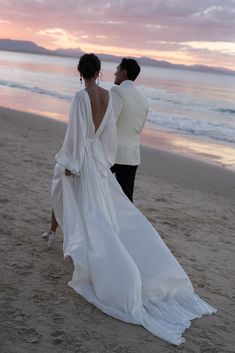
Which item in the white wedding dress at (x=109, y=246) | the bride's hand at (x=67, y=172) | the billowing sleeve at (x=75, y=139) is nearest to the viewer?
the white wedding dress at (x=109, y=246)

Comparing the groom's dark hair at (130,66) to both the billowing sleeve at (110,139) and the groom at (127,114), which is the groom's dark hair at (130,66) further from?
the billowing sleeve at (110,139)

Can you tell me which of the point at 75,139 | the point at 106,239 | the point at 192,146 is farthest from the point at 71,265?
the point at 192,146

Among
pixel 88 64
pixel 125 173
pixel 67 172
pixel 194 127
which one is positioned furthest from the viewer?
pixel 194 127

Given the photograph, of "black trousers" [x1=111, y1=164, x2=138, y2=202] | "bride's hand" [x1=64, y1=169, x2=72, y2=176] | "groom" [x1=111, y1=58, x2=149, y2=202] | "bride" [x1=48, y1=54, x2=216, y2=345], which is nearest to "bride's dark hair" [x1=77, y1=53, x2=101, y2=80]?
"bride" [x1=48, y1=54, x2=216, y2=345]

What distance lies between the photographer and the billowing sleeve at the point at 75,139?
3.95m

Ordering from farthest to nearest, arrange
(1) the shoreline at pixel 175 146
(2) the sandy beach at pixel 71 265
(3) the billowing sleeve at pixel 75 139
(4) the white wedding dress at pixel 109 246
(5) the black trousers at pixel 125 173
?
(1) the shoreline at pixel 175 146 < (5) the black trousers at pixel 125 173 < (3) the billowing sleeve at pixel 75 139 < (4) the white wedding dress at pixel 109 246 < (2) the sandy beach at pixel 71 265

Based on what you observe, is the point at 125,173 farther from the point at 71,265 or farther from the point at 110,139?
the point at 71,265

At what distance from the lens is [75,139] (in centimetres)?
401

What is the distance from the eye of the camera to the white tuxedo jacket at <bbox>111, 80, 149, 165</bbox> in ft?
14.6

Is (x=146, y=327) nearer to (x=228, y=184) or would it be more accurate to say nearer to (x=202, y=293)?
(x=202, y=293)

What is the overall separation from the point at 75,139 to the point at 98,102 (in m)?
0.35

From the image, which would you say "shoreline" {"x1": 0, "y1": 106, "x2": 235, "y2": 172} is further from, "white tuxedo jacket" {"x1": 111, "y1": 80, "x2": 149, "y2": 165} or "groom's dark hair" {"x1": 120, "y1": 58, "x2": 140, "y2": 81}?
"groom's dark hair" {"x1": 120, "y1": 58, "x2": 140, "y2": 81}

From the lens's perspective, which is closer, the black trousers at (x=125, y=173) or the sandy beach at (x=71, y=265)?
the sandy beach at (x=71, y=265)

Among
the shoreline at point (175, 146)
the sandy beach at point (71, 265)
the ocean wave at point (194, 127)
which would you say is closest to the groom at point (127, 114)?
the sandy beach at point (71, 265)
